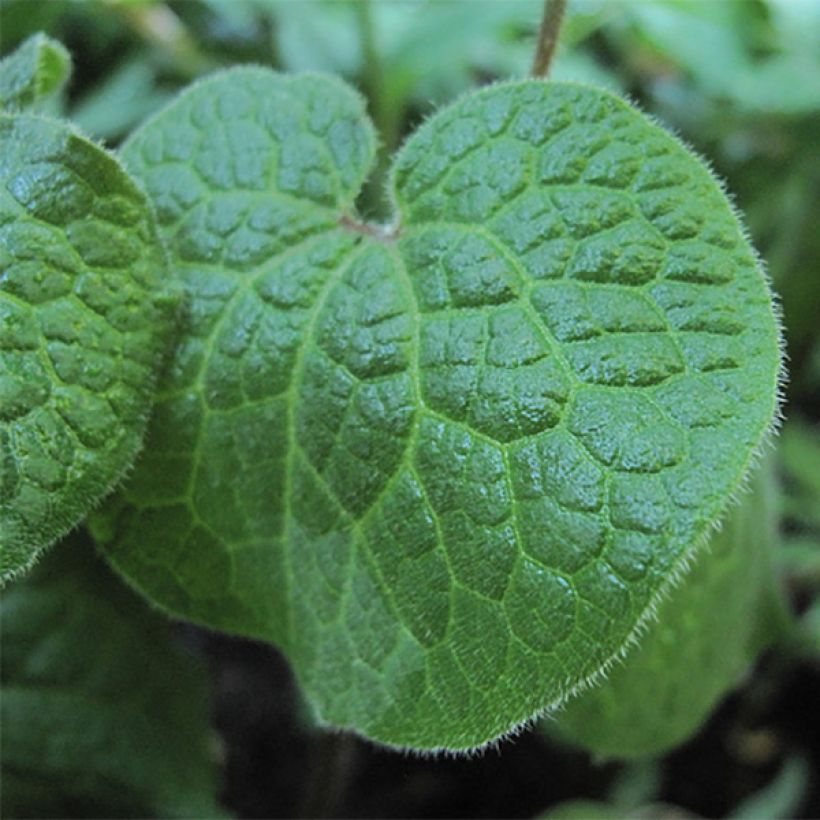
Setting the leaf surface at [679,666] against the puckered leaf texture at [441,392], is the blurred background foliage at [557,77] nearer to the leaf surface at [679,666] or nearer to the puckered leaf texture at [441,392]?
the leaf surface at [679,666]

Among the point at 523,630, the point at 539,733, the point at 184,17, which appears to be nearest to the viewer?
the point at 523,630

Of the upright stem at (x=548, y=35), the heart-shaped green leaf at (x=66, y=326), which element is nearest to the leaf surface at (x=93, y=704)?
the heart-shaped green leaf at (x=66, y=326)

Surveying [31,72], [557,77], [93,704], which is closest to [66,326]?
[31,72]

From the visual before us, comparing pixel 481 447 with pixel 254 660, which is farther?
pixel 254 660

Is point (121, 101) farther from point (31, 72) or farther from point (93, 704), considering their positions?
point (93, 704)

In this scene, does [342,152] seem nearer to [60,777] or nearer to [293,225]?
[293,225]

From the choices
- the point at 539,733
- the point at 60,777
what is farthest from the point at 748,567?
the point at 60,777
